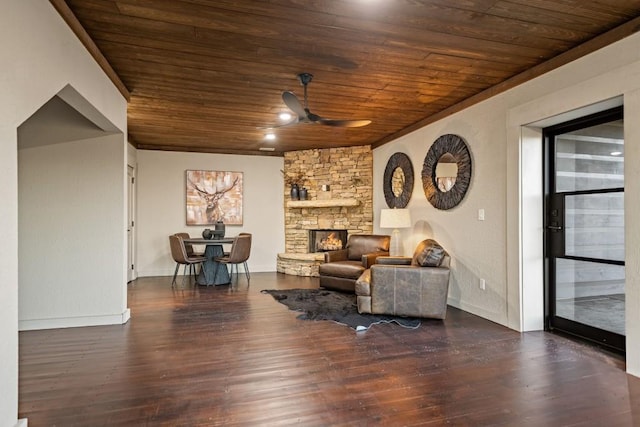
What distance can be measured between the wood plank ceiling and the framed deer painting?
2529 mm

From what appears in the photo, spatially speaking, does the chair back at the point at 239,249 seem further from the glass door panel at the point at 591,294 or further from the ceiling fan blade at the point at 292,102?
the glass door panel at the point at 591,294

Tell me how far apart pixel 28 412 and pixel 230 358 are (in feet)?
4.10

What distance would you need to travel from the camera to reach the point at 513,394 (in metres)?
2.29

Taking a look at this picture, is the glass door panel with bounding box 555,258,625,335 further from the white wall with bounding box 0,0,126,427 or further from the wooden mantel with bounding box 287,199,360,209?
the white wall with bounding box 0,0,126,427

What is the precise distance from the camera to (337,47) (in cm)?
297

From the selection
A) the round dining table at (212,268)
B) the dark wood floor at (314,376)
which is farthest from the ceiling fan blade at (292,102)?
the round dining table at (212,268)

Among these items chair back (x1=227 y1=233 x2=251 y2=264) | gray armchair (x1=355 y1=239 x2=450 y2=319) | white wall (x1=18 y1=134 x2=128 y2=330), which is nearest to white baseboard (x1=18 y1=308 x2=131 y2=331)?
white wall (x1=18 y1=134 x2=128 y2=330)

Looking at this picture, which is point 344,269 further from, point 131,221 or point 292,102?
point 131,221

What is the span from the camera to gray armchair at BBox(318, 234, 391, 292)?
17.4ft

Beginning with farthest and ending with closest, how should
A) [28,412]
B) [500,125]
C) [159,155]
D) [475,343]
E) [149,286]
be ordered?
1. [159,155]
2. [149,286]
3. [500,125]
4. [475,343]
5. [28,412]

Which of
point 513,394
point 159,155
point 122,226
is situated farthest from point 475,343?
point 159,155

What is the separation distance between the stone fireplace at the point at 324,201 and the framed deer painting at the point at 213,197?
1005 mm

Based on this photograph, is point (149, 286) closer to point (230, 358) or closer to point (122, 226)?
point (122, 226)

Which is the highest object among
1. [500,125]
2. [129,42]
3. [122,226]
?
[129,42]
